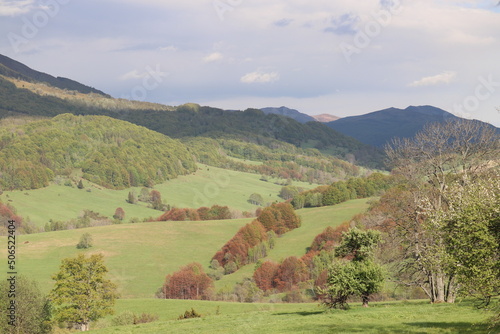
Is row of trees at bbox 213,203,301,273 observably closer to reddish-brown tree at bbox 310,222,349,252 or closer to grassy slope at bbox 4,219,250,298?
grassy slope at bbox 4,219,250,298

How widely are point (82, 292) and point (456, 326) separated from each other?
55.2m

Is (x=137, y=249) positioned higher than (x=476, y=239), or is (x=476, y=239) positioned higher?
(x=476, y=239)

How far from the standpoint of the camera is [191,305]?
80.0 m

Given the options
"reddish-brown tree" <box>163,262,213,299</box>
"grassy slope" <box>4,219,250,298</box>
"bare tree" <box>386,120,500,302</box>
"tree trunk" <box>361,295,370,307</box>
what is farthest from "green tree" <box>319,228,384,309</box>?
"grassy slope" <box>4,219,250,298</box>

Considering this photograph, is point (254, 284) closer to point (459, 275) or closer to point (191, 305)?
point (191, 305)

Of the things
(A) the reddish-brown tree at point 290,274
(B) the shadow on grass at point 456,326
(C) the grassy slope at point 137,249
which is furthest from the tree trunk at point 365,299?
(C) the grassy slope at point 137,249

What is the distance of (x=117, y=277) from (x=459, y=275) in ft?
399

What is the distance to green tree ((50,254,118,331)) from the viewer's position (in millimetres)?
65562

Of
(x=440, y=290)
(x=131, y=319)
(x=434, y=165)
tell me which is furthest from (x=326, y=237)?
(x=434, y=165)

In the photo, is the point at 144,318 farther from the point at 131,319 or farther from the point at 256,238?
the point at 256,238

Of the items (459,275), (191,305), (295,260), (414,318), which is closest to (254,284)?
(295,260)

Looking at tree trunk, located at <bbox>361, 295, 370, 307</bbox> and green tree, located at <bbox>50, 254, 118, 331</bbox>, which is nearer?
tree trunk, located at <bbox>361, 295, 370, 307</bbox>

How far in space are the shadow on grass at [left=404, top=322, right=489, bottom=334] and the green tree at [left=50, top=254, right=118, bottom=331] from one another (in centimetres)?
4944

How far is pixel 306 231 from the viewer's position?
540 feet
